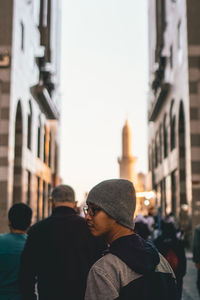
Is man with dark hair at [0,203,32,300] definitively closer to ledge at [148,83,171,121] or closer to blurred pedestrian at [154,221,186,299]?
blurred pedestrian at [154,221,186,299]

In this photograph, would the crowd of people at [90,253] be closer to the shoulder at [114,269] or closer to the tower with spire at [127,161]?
the shoulder at [114,269]

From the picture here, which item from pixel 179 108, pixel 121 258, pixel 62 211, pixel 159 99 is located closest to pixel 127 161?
pixel 159 99

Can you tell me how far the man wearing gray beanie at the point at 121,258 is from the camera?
7.23ft

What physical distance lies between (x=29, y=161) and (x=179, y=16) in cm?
1373

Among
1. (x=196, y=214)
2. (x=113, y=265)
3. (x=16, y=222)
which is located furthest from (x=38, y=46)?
(x=113, y=265)

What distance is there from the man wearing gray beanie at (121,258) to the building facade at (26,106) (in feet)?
78.7

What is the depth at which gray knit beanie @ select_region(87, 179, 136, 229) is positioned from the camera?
2.36 m

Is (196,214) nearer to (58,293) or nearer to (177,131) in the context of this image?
(177,131)

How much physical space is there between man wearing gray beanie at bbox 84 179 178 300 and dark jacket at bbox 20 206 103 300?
1741 mm

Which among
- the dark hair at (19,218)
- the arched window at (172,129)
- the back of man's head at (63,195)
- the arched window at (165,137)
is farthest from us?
the arched window at (165,137)

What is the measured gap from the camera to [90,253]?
4.27 m

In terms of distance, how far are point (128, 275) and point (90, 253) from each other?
6.78ft

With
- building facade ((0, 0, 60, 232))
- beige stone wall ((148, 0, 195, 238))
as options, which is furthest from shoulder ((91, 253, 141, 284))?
building facade ((0, 0, 60, 232))

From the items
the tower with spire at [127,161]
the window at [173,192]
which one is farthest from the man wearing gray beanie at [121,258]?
→ the tower with spire at [127,161]
